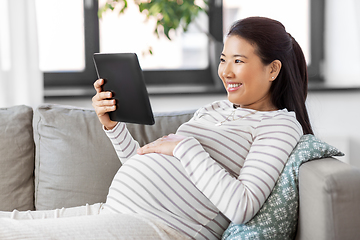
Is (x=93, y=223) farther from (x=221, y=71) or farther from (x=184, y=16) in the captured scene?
(x=184, y=16)

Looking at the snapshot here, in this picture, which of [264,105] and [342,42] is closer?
[264,105]

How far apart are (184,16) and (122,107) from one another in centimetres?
103

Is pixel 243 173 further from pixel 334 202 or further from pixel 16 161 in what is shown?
pixel 16 161

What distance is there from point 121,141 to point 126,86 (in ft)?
0.78

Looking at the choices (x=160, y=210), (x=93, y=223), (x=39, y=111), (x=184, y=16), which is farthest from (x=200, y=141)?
(x=184, y=16)

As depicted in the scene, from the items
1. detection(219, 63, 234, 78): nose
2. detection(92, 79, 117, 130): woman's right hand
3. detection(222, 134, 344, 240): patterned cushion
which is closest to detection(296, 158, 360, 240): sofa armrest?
detection(222, 134, 344, 240): patterned cushion

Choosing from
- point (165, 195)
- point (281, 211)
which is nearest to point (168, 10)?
point (165, 195)

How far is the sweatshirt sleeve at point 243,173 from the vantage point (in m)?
1.02

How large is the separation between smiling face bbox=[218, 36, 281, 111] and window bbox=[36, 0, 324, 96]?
0.97 meters

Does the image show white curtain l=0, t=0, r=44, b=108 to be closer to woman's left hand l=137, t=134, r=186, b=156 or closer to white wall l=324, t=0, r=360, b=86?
woman's left hand l=137, t=134, r=186, b=156

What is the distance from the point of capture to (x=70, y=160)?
147 centimetres

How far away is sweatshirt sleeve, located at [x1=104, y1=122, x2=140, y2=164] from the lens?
4.38ft

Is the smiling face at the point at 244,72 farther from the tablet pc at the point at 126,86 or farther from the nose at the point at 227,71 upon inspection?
the tablet pc at the point at 126,86

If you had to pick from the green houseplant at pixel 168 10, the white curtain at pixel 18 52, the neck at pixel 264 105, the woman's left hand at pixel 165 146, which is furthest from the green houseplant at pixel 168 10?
the woman's left hand at pixel 165 146
